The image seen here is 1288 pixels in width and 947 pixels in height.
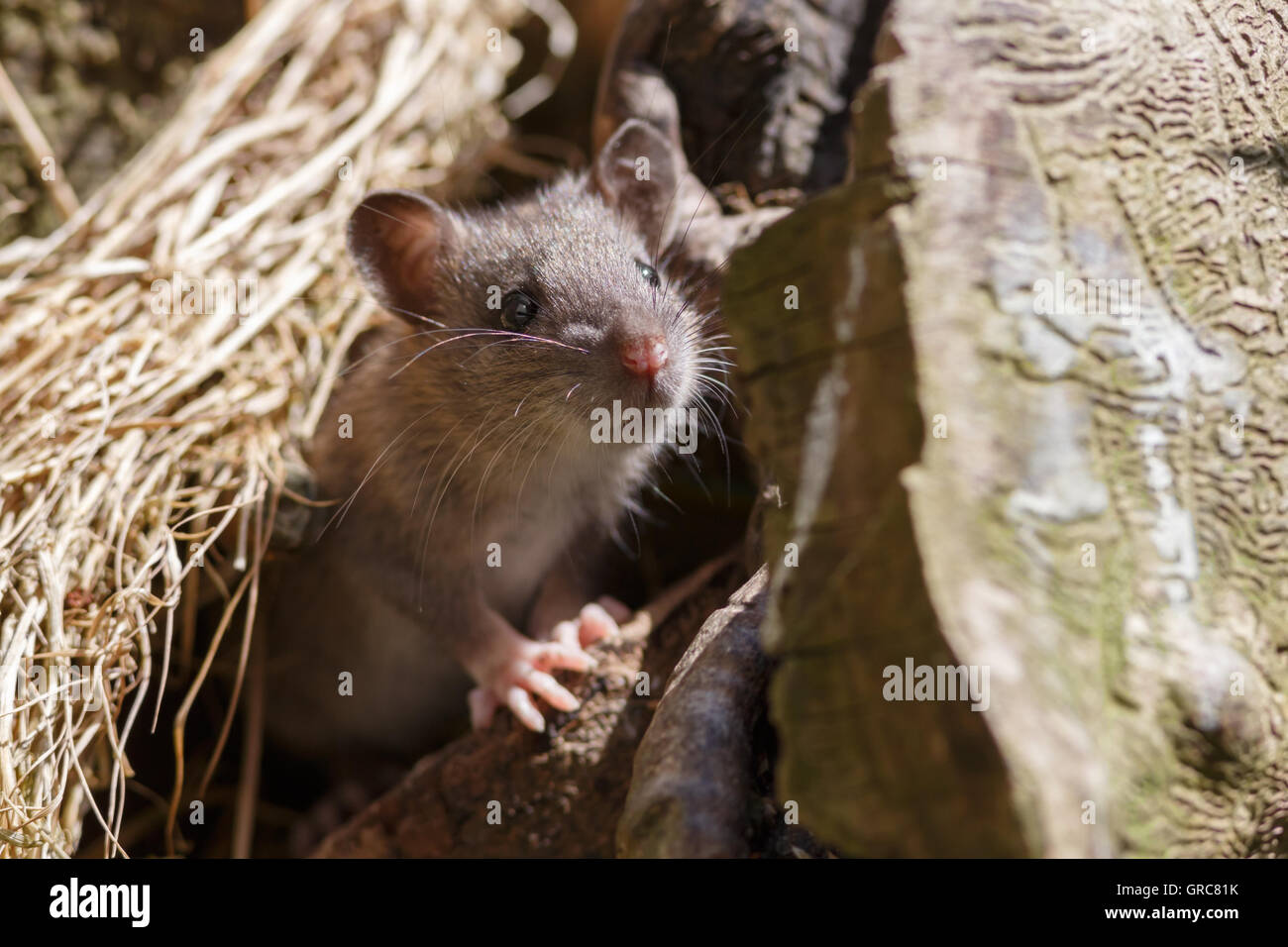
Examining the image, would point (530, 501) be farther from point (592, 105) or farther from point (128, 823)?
point (592, 105)

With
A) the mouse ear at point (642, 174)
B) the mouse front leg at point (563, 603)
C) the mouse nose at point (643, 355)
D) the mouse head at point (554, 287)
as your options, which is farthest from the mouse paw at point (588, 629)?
the mouse ear at point (642, 174)

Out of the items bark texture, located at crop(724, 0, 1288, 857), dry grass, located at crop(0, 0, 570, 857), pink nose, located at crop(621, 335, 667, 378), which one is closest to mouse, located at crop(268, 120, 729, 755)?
pink nose, located at crop(621, 335, 667, 378)

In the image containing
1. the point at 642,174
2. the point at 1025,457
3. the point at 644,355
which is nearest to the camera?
the point at 1025,457

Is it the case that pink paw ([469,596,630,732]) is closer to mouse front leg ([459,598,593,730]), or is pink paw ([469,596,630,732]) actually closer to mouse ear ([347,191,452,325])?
mouse front leg ([459,598,593,730])

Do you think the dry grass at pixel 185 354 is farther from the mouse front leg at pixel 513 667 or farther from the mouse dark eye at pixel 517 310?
the mouse dark eye at pixel 517 310

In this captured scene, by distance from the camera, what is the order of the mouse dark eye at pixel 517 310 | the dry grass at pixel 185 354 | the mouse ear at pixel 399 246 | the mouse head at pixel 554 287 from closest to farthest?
the dry grass at pixel 185 354 < the mouse head at pixel 554 287 < the mouse dark eye at pixel 517 310 < the mouse ear at pixel 399 246

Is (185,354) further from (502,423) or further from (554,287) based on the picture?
(554,287)

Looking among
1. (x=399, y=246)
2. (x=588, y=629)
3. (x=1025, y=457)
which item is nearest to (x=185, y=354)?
(x=399, y=246)
